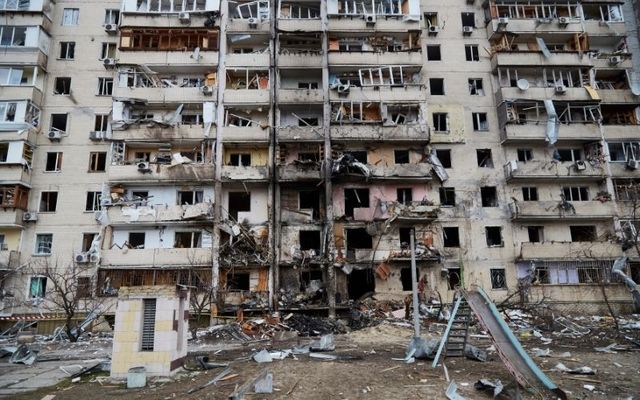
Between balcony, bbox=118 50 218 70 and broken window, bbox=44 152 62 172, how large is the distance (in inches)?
320

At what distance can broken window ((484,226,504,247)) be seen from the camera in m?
30.2

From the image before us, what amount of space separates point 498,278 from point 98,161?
94.4 ft

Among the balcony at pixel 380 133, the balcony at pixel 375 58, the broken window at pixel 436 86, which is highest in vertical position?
the balcony at pixel 375 58

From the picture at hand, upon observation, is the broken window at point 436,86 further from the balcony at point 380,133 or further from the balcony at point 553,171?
the balcony at point 553,171

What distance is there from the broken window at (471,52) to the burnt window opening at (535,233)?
13232 mm

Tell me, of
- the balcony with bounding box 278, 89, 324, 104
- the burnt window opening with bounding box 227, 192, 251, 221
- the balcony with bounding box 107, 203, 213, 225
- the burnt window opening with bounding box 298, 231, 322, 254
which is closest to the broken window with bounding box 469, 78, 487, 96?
the balcony with bounding box 278, 89, 324, 104

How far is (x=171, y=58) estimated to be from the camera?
31.1 meters

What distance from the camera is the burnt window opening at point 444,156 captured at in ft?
103

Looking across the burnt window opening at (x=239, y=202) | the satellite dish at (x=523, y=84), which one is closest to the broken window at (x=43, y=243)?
the burnt window opening at (x=239, y=202)

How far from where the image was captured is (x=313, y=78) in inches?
1275

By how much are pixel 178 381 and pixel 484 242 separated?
2380 centimetres

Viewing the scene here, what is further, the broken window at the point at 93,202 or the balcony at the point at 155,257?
the broken window at the point at 93,202

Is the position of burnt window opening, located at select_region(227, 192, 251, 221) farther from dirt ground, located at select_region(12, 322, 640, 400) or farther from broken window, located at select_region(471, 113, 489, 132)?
broken window, located at select_region(471, 113, 489, 132)

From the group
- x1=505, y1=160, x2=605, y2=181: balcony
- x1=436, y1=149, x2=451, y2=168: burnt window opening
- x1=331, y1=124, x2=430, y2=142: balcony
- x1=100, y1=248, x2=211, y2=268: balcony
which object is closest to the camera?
x1=100, y1=248, x2=211, y2=268: balcony
